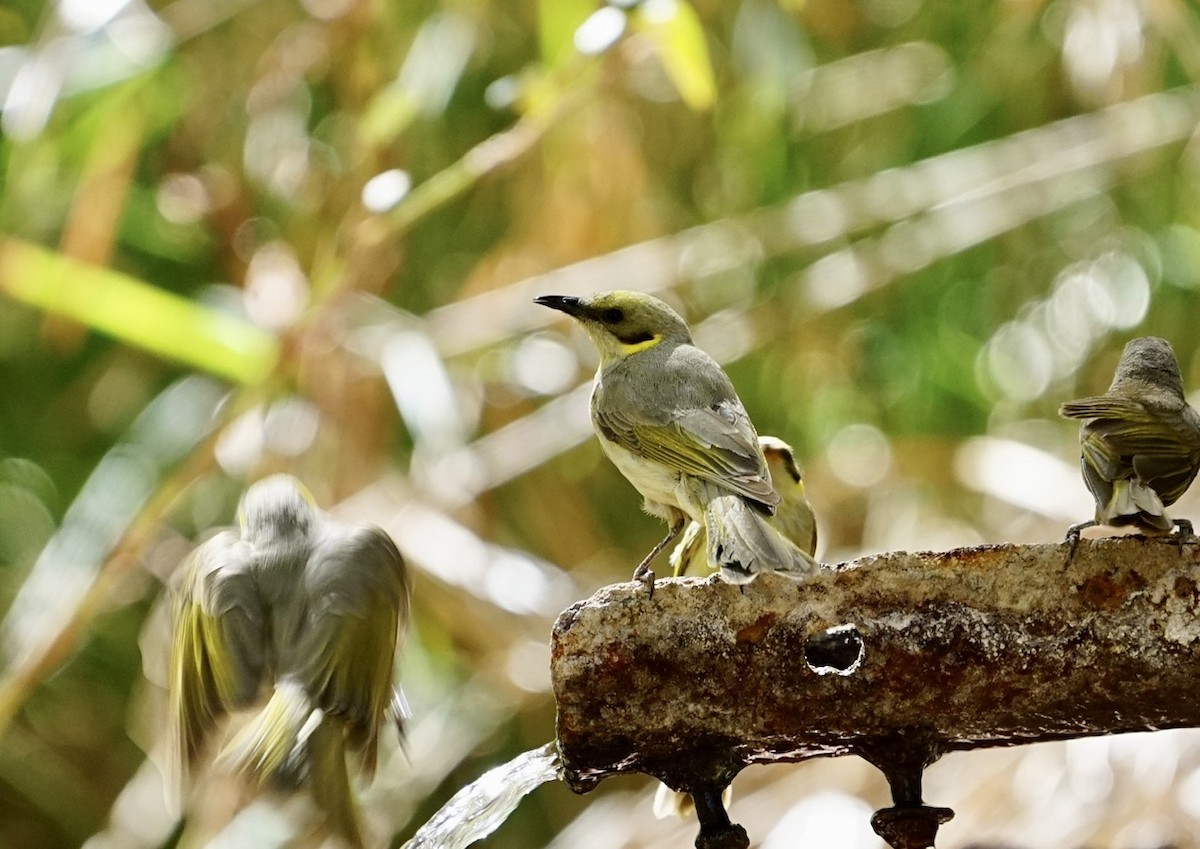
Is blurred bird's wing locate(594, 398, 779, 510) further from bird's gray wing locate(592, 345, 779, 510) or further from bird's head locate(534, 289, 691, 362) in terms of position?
bird's head locate(534, 289, 691, 362)

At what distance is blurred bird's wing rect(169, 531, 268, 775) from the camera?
6.93 ft

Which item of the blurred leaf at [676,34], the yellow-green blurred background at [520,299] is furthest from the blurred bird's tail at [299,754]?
the blurred leaf at [676,34]

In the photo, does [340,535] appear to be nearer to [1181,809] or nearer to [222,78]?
[1181,809]

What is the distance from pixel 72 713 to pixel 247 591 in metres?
4.59

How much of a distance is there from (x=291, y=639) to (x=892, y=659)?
82 cm

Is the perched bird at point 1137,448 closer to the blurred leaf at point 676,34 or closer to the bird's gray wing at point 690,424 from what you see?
the bird's gray wing at point 690,424

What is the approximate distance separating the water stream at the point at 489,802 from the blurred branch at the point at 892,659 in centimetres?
Answer: 18

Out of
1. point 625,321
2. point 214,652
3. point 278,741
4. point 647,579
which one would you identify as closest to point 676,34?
point 625,321

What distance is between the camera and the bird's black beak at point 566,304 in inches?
103

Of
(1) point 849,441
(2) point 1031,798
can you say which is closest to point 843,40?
(1) point 849,441

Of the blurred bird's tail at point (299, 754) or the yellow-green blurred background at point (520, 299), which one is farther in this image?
the yellow-green blurred background at point (520, 299)

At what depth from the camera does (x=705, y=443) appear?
2.34 m

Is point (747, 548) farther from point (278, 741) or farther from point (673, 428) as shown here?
point (278, 741)

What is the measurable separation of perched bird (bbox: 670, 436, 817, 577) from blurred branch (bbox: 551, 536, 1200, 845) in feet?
1.97
